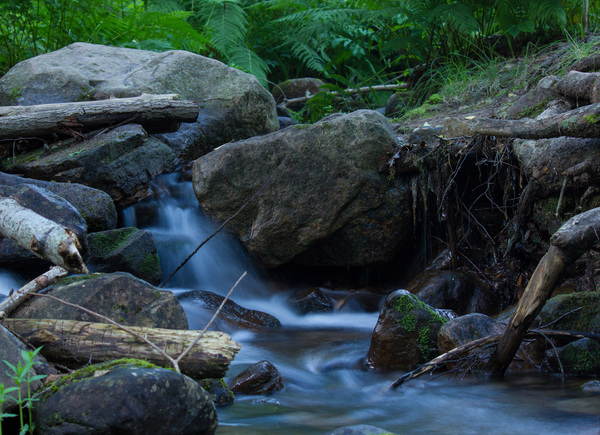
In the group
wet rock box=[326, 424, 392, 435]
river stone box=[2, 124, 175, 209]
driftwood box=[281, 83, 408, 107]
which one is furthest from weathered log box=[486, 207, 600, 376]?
driftwood box=[281, 83, 408, 107]

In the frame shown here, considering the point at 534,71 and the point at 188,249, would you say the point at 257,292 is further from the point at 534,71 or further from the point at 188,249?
the point at 534,71

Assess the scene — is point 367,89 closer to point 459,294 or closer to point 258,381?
point 459,294

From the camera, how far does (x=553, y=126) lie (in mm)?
3488

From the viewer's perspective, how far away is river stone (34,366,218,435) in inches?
83.0

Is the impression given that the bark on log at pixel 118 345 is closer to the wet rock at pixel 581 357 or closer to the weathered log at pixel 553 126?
the wet rock at pixel 581 357

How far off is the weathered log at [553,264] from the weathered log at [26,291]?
2.66m

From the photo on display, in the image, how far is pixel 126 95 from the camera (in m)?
6.78

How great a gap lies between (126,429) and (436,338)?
7.67ft

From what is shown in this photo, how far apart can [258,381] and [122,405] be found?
56.6 inches

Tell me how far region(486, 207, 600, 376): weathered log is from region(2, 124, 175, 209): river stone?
4196 mm

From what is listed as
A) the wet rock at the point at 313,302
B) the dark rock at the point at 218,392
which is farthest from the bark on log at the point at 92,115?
the dark rock at the point at 218,392

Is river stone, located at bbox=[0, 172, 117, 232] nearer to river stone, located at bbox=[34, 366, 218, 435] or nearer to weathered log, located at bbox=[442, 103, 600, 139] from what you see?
river stone, located at bbox=[34, 366, 218, 435]

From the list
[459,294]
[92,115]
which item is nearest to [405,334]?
[459,294]

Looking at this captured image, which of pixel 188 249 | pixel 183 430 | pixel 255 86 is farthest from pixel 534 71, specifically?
pixel 183 430
